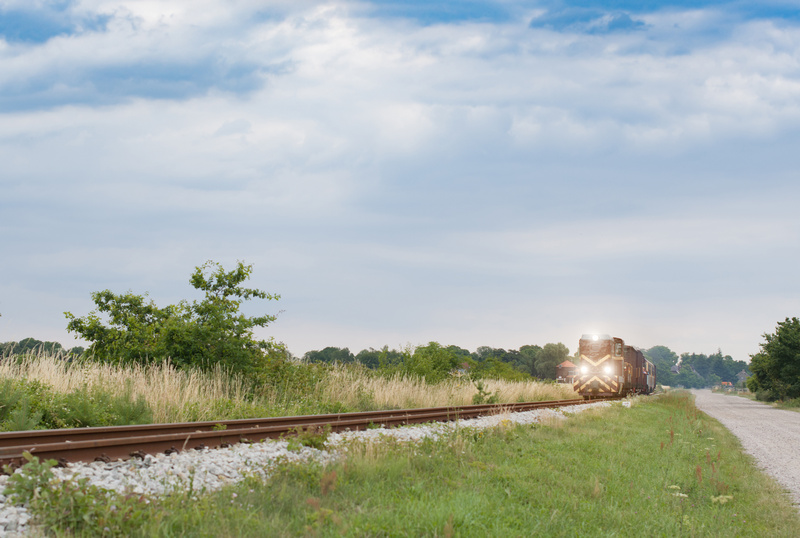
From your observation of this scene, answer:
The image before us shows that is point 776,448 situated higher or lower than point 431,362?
lower

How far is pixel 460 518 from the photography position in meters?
6.20

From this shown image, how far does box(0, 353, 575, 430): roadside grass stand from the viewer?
33.9 ft

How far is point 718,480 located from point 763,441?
11710 millimetres

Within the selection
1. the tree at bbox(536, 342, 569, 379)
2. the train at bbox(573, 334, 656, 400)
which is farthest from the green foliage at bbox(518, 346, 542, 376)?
the train at bbox(573, 334, 656, 400)

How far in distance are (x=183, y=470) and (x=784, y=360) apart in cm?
5903

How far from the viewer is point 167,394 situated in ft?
41.2

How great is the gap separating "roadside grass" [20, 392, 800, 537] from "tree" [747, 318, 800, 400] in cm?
4659

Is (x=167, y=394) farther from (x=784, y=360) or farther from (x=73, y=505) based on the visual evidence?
(x=784, y=360)

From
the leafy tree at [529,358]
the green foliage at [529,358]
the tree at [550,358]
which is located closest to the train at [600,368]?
the tree at [550,358]

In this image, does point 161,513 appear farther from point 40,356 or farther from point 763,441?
point 763,441

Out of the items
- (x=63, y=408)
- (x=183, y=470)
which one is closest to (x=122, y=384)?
(x=63, y=408)

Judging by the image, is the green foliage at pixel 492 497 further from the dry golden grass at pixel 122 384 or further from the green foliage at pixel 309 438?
the dry golden grass at pixel 122 384

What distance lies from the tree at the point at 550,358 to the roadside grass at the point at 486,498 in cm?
11946

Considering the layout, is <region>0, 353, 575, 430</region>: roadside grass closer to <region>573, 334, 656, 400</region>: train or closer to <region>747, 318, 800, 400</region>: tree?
<region>573, 334, 656, 400</region>: train
